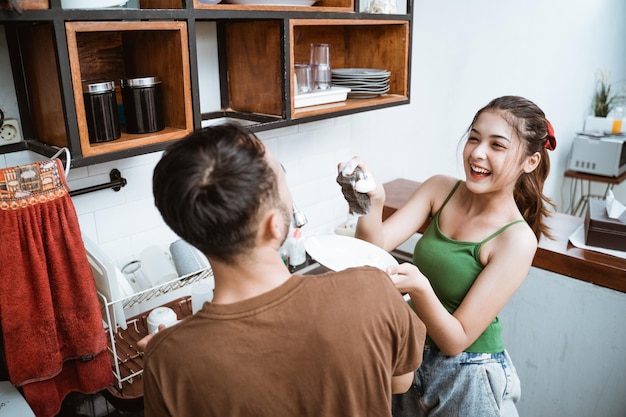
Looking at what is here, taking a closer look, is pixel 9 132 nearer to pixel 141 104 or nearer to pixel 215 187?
pixel 141 104

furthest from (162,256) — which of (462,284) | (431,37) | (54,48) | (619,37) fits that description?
(619,37)

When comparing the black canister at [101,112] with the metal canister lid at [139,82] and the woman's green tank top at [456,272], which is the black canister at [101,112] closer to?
the metal canister lid at [139,82]

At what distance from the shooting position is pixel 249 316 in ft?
2.93

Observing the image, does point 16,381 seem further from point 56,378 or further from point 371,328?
point 371,328

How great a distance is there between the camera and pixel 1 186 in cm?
127

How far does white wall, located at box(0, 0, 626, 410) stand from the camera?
6.20 feet

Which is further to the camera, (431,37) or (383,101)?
(431,37)

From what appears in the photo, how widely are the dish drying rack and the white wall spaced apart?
0.80 feet

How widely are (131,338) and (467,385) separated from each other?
1.10 meters

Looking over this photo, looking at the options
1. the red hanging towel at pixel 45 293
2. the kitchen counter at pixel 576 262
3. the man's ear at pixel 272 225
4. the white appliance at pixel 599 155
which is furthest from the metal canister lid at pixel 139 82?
the white appliance at pixel 599 155

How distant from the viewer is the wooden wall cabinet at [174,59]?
131 cm

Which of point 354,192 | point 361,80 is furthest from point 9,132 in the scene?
point 361,80

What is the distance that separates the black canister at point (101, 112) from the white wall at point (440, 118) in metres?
0.32

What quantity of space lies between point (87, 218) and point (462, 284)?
1221 mm
